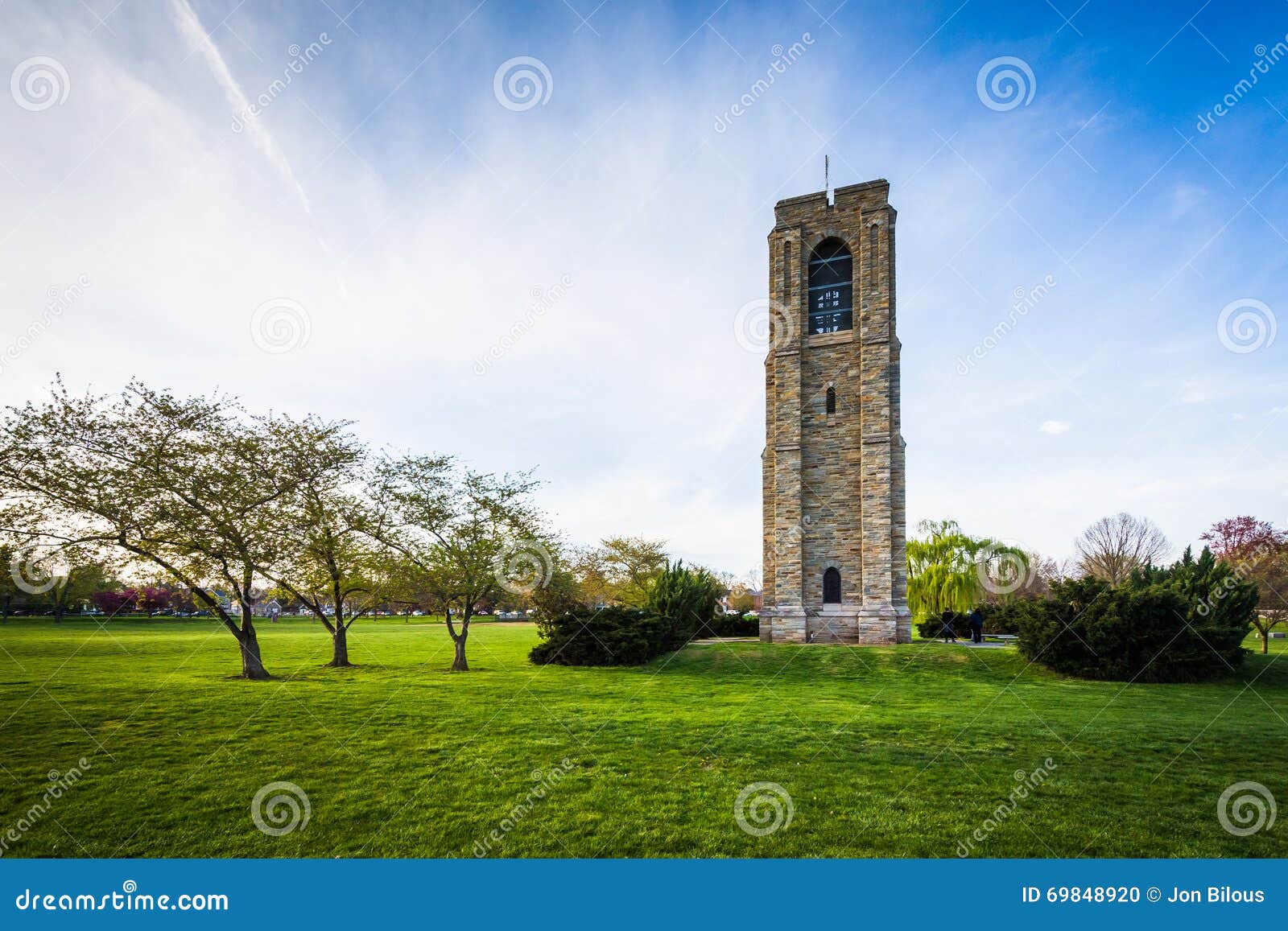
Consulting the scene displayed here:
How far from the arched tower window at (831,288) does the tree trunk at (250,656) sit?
907 inches

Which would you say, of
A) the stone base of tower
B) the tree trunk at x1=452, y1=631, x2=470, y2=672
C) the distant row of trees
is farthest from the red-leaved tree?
the tree trunk at x1=452, y1=631, x2=470, y2=672

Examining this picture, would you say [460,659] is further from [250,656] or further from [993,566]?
[993,566]

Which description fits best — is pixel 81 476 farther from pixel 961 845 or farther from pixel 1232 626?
pixel 1232 626

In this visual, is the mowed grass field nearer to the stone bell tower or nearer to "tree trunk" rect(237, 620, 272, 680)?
"tree trunk" rect(237, 620, 272, 680)

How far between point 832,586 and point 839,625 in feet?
5.10

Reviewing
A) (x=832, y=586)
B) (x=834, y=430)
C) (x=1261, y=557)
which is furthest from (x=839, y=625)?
(x=1261, y=557)

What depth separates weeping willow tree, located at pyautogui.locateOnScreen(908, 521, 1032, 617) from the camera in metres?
33.7

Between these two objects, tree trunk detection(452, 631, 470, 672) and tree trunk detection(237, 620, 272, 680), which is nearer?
tree trunk detection(237, 620, 272, 680)

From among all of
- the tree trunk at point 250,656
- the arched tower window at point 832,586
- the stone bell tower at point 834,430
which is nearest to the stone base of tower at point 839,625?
the stone bell tower at point 834,430

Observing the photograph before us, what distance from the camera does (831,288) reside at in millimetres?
26578

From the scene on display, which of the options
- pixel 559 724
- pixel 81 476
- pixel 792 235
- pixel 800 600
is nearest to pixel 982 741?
pixel 559 724

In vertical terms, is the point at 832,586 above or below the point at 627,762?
above

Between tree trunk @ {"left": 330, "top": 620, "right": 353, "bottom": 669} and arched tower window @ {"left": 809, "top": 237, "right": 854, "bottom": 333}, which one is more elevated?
arched tower window @ {"left": 809, "top": 237, "right": 854, "bottom": 333}

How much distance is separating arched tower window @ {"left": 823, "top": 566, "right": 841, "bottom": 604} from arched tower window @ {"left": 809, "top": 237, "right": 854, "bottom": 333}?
1008 cm
